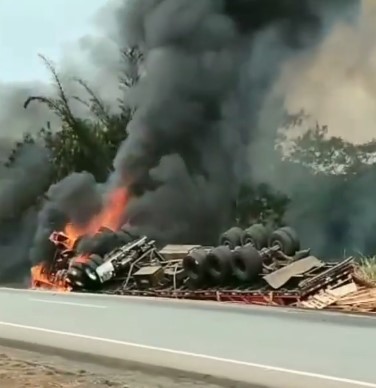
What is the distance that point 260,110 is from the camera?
7.80 m

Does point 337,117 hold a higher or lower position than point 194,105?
lower

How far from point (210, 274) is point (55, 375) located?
3.22 meters

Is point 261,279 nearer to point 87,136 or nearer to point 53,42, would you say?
point 87,136

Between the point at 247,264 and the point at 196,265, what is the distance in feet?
2.05

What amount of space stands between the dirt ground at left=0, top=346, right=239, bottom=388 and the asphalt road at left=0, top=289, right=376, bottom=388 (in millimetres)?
226

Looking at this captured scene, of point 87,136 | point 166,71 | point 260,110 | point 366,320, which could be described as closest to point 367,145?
point 260,110

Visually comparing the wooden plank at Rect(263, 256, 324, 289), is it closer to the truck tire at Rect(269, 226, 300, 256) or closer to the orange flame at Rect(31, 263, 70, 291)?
the truck tire at Rect(269, 226, 300, 256)

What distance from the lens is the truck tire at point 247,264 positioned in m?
7.25

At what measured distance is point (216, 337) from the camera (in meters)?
5.34

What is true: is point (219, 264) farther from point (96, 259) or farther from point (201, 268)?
point (96, 259)

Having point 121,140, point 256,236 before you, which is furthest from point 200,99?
point 256,236

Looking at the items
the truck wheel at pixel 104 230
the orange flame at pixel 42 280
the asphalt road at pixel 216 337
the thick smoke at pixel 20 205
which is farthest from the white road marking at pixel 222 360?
the thick smoke at pixel 20 205

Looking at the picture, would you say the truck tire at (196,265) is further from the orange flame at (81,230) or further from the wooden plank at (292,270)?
the orange flame at (81,230)

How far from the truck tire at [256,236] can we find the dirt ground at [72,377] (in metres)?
2.83
